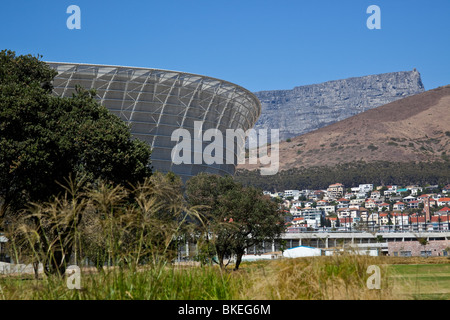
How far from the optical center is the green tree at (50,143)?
22469 millimetres

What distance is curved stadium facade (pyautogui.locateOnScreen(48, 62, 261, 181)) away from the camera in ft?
216

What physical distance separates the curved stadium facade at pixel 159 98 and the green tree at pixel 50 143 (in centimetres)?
3734

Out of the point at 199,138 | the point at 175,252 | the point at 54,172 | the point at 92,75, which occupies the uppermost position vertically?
the point at 92,75

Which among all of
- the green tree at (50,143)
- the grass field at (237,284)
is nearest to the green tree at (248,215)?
the green tree at (50,143)

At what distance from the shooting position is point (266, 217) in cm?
4241

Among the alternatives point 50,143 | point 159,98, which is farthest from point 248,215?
point 159,98

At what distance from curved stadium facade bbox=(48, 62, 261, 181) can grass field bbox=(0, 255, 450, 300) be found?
54818 mm

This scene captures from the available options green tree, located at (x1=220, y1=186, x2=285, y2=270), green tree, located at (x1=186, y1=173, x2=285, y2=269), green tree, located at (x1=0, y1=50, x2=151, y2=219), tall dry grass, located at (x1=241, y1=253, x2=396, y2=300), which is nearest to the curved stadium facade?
green tree, located at (x1=186, y1=173, x2=285, y2=269)

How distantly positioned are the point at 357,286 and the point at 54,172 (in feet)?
57.2

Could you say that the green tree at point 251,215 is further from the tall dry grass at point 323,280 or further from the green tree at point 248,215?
the tall dry grass at point 323,280
